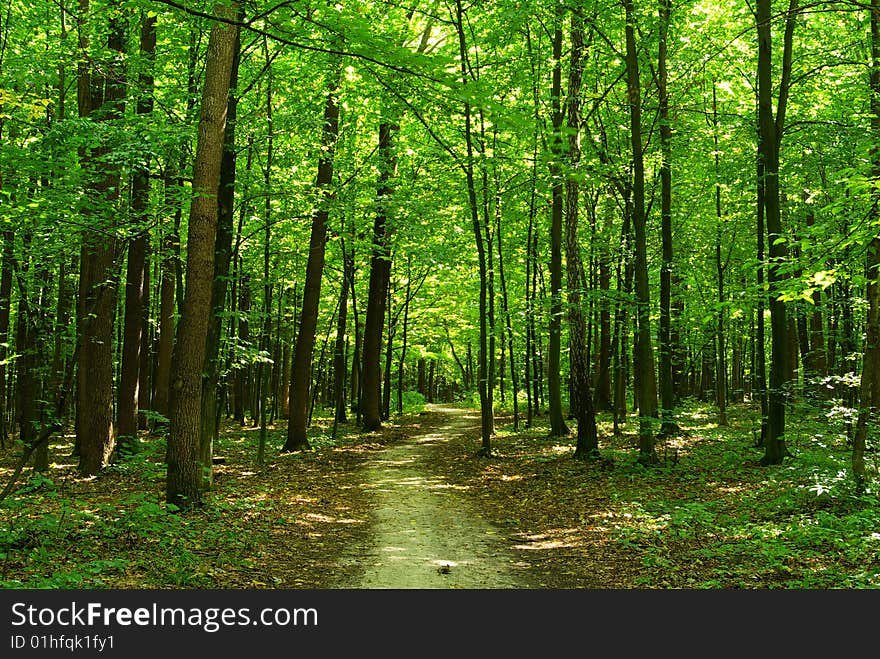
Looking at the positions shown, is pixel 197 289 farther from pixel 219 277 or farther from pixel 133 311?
pixel 133 311

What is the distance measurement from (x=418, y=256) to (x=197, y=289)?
1199 centimetres

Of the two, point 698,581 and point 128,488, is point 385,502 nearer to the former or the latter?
point 128,488

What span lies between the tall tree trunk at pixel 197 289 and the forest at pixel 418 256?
0.03 m

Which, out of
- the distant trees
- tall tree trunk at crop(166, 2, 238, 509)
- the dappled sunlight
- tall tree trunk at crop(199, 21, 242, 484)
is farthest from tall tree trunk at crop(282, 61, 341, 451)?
the dappled sunlight

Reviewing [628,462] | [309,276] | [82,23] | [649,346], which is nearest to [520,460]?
[628,462]

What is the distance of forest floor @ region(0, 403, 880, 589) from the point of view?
6.38 metres

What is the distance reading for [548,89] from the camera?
16.6m

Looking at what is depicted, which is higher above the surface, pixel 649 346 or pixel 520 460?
pixel 649 346

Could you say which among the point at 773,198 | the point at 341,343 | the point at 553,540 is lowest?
the point at 553,540

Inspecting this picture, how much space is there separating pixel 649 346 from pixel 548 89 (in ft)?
26.4

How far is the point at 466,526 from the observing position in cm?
928

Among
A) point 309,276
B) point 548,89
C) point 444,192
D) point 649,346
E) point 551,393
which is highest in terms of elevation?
point 548,89

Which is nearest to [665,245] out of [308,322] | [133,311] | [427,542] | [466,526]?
[466,526]

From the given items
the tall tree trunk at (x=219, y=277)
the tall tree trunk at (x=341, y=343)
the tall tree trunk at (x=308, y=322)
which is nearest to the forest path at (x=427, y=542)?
the tall tree trunk at (x=219, y=277)
